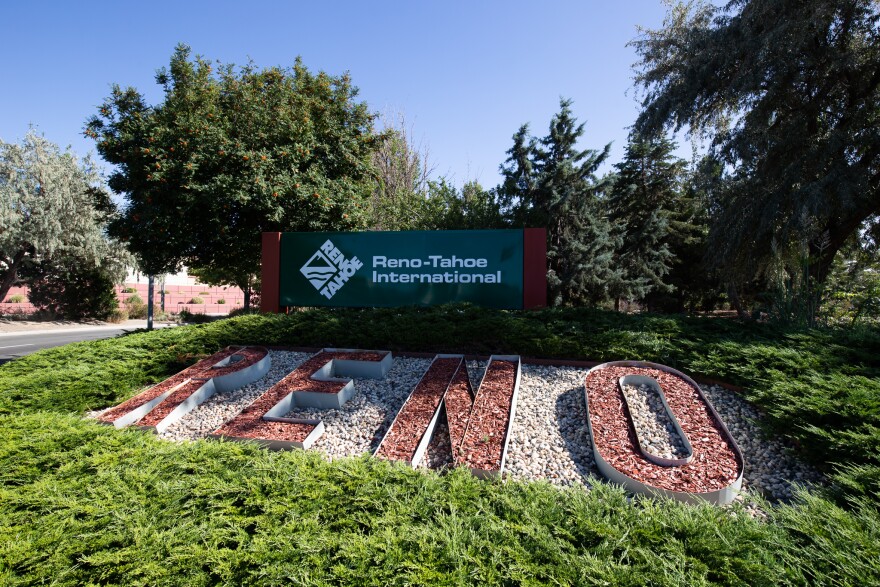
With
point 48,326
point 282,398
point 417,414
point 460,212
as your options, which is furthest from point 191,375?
point 48,326

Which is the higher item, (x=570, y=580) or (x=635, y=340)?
(x=635, y=340)

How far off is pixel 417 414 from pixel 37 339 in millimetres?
17912

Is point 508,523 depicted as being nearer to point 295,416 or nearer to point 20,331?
point 295,416

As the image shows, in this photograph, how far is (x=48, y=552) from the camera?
2311 mm

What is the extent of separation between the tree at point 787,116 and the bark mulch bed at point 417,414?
7.58 meters

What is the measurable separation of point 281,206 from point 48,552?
28.8ft

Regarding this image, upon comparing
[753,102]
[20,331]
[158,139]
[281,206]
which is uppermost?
[753,102]

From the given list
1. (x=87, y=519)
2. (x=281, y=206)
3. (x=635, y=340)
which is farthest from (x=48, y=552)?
(x=281, y=206)

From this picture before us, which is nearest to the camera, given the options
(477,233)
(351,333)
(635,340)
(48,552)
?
(48,552)

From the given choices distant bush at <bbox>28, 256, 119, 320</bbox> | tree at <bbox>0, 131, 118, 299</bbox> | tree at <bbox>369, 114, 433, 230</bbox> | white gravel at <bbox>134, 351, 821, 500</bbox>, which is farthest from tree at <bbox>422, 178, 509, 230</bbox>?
distant bush at <bbox>28, 256, 119, 320</bbox>

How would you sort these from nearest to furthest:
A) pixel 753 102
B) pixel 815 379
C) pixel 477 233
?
pixel 815 379
pixel 477 233
pixel 753 102

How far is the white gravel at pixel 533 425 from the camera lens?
12.0 ft

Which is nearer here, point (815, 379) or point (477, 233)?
point (815, 379)

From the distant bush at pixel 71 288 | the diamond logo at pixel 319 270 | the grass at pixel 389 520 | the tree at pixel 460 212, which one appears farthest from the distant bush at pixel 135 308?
the grass at pixel 389 520
